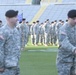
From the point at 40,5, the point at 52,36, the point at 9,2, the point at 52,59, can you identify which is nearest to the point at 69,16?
the point at 52,59

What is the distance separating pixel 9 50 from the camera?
845cm

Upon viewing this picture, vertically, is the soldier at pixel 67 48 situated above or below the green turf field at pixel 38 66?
above

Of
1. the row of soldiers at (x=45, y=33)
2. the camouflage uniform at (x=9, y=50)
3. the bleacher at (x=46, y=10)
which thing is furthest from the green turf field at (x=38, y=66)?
the bleacher at (x=46, y=10)

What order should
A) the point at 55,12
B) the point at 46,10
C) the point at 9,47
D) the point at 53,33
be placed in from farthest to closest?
the point at 46,10 → the point at 55,12 → the point at 53,33 → the point at 9,47

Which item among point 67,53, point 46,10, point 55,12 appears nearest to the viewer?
point 67,53

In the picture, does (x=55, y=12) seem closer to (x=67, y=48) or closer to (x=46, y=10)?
(x=46, y=10)

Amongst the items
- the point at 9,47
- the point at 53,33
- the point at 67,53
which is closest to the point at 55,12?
the point at 53,33

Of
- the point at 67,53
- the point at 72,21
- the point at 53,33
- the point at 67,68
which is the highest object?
the point at 72,21

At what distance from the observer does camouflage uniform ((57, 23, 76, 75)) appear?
898 centimetres

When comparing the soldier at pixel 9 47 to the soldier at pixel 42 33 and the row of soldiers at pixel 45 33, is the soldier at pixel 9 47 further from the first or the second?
the soldier at pixel 42 33

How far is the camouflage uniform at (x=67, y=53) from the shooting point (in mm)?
8984

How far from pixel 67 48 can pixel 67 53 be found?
0.26m

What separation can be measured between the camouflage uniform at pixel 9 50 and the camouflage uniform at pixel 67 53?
100 cm

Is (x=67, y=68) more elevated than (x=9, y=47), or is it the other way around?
(x=9, y=47)
